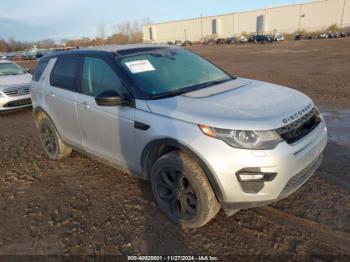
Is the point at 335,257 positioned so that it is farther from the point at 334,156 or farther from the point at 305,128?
the point at 334,156

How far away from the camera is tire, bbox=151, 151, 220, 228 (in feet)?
9.08

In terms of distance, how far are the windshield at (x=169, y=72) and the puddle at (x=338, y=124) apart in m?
2.46

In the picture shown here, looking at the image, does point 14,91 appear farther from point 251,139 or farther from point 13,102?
point 251,139

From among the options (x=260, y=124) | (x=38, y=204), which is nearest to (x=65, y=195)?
(x=38, y=204)

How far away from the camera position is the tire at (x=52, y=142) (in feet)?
15.7

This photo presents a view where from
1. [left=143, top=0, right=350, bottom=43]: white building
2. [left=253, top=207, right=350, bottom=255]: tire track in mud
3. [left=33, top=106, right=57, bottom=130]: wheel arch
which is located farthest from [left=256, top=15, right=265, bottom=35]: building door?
[left=253, top=207, right=350, bottom=255]: tire track in mud

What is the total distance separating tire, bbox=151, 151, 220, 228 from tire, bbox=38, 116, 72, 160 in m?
2.27

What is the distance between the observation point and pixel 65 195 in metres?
3.91

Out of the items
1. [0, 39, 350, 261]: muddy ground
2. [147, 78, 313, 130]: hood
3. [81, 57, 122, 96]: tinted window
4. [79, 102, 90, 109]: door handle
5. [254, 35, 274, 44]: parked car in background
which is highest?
[254, 35, 274, 44]: parked car in background

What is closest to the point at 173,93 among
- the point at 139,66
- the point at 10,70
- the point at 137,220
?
the point at 139,66

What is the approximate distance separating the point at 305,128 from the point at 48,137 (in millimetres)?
4019

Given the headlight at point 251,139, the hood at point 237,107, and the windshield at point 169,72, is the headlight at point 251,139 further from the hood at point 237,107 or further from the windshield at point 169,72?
the windshield at point 169,72

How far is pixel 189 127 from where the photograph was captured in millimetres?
2729

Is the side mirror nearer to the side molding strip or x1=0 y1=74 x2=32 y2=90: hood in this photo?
the side molding strip
